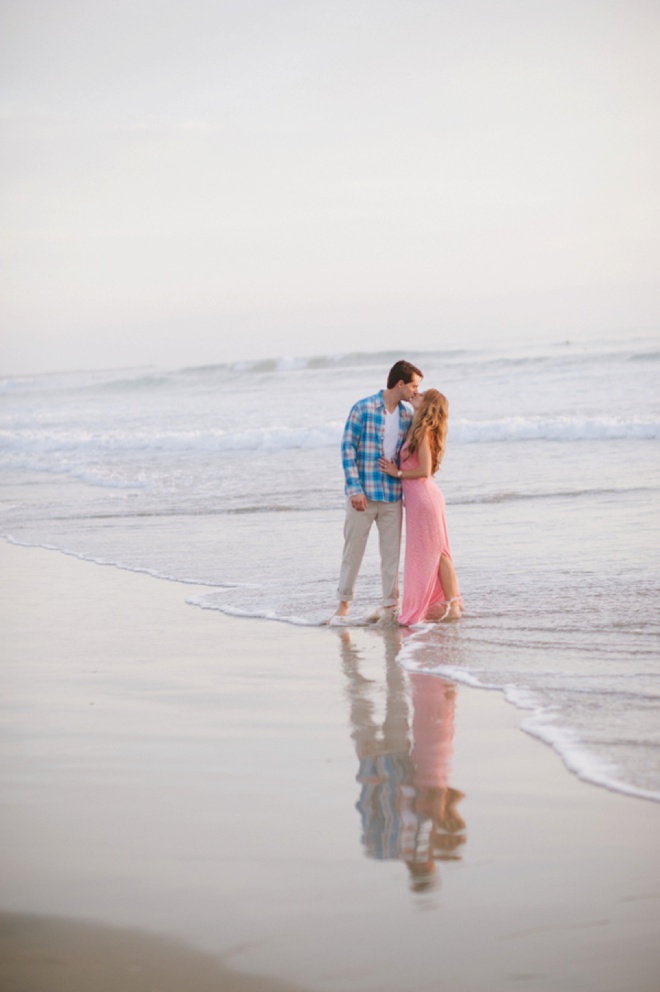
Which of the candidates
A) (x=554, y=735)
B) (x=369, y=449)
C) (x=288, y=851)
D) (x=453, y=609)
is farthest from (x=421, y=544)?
(x=288, y=851)

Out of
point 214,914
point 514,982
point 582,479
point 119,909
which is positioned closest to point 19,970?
point 119,909

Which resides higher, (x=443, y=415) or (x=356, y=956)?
(x=443, y=415)

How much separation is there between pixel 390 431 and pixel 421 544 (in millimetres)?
783

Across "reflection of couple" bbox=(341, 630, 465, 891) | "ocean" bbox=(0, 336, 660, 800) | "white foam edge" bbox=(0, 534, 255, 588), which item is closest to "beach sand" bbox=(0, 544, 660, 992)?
"reflection of couple" bbox=(341, 630, 465, 891)

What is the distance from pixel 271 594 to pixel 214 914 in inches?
201

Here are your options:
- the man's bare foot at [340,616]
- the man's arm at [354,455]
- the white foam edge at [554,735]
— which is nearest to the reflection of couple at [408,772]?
the white foam edge at [554,735]

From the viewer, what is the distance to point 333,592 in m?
7.98

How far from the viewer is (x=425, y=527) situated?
22.9 feet

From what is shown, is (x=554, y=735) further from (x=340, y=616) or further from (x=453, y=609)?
(x=340, y=616)

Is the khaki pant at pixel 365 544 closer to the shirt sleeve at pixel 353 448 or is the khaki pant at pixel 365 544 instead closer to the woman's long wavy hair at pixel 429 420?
the shirt sleeve at pixel 353 448

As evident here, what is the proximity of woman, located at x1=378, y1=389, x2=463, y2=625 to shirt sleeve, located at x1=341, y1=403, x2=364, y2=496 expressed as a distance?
19 centimetres

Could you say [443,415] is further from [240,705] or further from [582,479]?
[582,479]

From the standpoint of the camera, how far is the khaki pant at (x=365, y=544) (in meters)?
7.05

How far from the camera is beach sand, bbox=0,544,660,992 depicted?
8.69 ft
